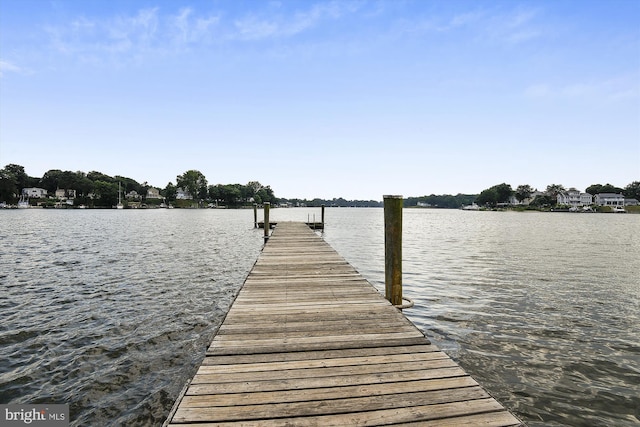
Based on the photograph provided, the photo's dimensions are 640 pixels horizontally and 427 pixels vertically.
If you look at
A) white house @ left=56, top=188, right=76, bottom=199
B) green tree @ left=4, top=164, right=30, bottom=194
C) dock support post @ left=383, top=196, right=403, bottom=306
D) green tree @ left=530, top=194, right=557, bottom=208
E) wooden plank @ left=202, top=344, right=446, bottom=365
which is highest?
green tree @ left=4, top=164, right=30, bottom=194

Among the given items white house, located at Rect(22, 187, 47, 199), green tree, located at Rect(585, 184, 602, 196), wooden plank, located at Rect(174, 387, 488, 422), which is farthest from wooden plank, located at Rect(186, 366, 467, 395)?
green tree, located at Rect(585, 184, 602, 196)

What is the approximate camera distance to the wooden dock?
2.90 m

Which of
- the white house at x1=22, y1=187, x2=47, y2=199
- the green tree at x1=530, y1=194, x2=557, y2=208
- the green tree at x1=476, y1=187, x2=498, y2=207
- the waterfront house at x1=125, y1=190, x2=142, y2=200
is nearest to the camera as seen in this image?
the white house at x1=22, y1=187, x2=47, y2=199

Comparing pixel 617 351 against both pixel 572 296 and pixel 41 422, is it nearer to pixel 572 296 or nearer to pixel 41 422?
pixel 572 296

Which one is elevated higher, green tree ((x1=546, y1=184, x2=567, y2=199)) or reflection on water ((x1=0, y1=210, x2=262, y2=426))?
green tree ((x1=546, y1=184, x2=567, y2=199))

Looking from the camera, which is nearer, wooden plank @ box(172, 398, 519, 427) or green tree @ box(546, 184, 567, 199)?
wooden plank @ box(172, 398, 519, 427)

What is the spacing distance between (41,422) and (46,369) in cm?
164

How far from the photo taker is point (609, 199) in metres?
148

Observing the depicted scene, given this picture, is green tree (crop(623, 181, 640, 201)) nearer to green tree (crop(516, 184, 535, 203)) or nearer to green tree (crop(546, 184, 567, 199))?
green tree (crop(546, 184, 567, 199))

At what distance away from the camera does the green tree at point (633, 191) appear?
153 m

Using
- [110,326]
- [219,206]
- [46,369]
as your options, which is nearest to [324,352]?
[46,369]

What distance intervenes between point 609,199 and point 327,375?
636ft

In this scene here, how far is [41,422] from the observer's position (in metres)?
4.66

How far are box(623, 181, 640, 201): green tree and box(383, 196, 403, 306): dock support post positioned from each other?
204 m
